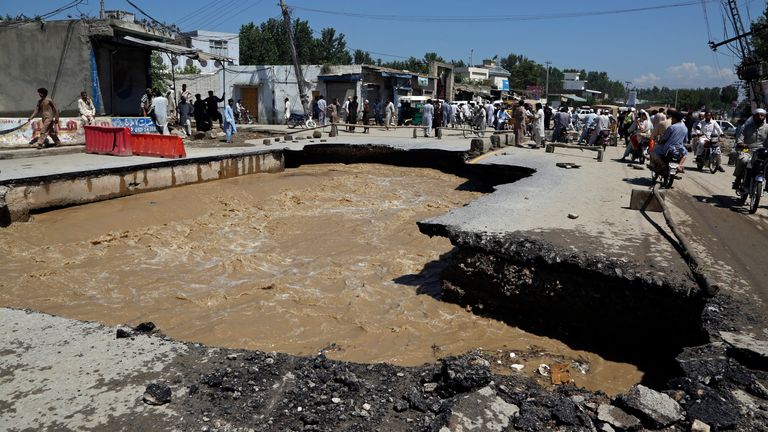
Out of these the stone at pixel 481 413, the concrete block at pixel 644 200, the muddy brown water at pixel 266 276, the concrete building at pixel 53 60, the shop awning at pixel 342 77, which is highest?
the shop awning at pixel 342 77

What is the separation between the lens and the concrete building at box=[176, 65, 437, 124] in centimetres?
3133

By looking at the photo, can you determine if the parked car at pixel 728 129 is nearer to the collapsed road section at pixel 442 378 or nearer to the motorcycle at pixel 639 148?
the motorcycle at pixel 639 148

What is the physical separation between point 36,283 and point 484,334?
5.79 m

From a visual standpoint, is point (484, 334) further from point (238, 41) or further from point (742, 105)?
point (238, 41)

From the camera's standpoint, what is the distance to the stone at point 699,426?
2877mm

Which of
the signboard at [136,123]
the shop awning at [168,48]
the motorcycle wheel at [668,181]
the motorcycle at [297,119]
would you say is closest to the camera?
the motorcycle wheel at [668,181]

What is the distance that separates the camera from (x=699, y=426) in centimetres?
290

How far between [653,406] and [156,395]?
283 cm

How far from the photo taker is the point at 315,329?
5816 mm

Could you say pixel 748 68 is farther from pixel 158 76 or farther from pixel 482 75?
pixel 482 75

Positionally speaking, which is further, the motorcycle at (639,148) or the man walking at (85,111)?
the man walking at (85,111)

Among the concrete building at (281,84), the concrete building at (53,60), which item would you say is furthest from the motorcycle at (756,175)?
the concrete building at (281,84)

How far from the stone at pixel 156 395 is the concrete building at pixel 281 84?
29011 mm

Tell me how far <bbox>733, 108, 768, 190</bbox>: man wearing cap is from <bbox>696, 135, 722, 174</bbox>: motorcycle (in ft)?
15.2
